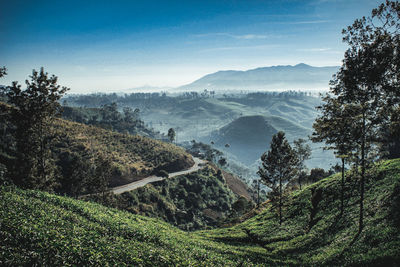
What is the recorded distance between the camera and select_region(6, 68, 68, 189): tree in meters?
29.0

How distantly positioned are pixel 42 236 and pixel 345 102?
2341 centimetres

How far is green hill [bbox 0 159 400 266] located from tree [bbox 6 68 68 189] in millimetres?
14487

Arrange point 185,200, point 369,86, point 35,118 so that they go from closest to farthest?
1. point 369,86
2. point 35,118
3. point 185,200

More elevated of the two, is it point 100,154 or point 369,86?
point 369,86

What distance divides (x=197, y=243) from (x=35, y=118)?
1044 inches

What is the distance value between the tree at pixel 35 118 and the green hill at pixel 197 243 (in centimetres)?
1449

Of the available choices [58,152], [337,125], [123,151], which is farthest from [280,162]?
[123,151]

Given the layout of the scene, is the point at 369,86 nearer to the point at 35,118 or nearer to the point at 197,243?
the point at 197,243

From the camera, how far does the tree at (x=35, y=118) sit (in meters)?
29.0

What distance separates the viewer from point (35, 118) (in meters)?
29.8

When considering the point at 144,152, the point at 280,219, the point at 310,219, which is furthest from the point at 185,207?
the point at 310,219

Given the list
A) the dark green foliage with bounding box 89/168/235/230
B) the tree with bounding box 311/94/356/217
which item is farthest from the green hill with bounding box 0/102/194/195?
the tree with bounding box 311/94/356/217

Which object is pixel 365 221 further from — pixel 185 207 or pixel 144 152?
pixel 144 152

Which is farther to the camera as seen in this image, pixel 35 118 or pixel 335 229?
pixel 35 118
